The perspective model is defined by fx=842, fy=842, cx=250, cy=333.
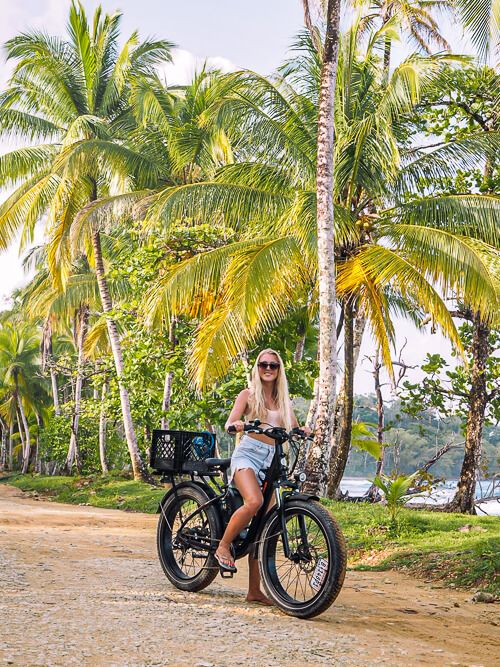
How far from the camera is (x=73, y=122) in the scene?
2050 centimetres

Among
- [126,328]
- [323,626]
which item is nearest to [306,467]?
[323,626]

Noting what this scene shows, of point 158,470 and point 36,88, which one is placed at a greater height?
point 36,88

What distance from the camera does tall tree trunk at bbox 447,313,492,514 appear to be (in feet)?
48.8

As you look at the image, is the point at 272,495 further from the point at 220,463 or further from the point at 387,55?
the point at 387,55

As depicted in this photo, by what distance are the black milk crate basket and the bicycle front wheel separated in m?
0.89

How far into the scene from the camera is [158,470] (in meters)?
6.54

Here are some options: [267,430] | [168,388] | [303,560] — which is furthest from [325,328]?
[168,388]

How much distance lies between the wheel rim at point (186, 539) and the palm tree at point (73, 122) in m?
13.0

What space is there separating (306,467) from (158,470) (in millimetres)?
5773

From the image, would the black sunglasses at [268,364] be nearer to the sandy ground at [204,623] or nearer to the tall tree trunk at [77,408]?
the sandy ground at [204,623]

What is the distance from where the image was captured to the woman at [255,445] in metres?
5.79

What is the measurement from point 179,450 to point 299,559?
1349mm

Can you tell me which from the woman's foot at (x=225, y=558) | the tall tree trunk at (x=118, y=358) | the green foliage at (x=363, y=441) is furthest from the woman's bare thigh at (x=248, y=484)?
the tall tree trunk at (x=118, y=358)

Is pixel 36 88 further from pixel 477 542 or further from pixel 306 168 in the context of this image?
pixel 477 542
